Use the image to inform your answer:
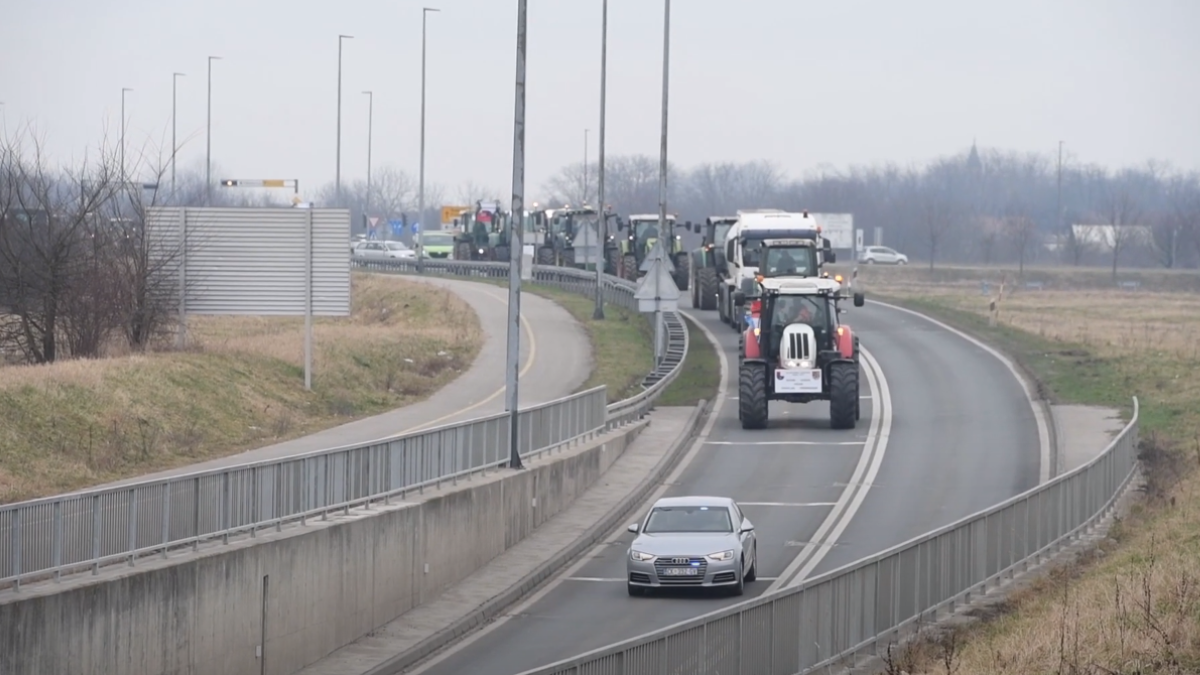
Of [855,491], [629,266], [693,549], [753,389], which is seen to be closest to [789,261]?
[753,389]

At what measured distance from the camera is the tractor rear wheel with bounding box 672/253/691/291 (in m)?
66.0

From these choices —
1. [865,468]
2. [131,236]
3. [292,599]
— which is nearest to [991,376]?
[865,468]

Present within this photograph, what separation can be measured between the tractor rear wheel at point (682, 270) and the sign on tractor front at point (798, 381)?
30056 mm

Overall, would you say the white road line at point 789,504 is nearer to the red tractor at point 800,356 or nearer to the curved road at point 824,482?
the curved road at point 824,482

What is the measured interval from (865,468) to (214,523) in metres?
17.6

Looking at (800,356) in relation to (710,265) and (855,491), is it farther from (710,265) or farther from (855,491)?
(710,265)

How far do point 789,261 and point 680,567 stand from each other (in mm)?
24776

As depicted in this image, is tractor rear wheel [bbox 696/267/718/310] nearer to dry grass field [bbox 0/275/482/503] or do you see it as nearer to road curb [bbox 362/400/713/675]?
dry grass field [bbox 0/275/482/503]

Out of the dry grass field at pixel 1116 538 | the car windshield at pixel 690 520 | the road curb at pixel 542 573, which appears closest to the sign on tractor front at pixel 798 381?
the road curb at pixel 542 573

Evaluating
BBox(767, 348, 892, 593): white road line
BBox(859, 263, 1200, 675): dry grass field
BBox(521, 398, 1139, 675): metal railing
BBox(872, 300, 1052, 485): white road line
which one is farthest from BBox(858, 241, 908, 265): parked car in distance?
BBox(521, 398, 1139, 675): metal railing

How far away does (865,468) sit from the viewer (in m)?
32.3

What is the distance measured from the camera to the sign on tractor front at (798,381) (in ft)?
117

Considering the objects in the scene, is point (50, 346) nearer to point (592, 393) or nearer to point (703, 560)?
point (592, 393)

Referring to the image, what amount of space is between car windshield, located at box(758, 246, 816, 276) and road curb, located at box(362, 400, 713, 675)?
974 cm
